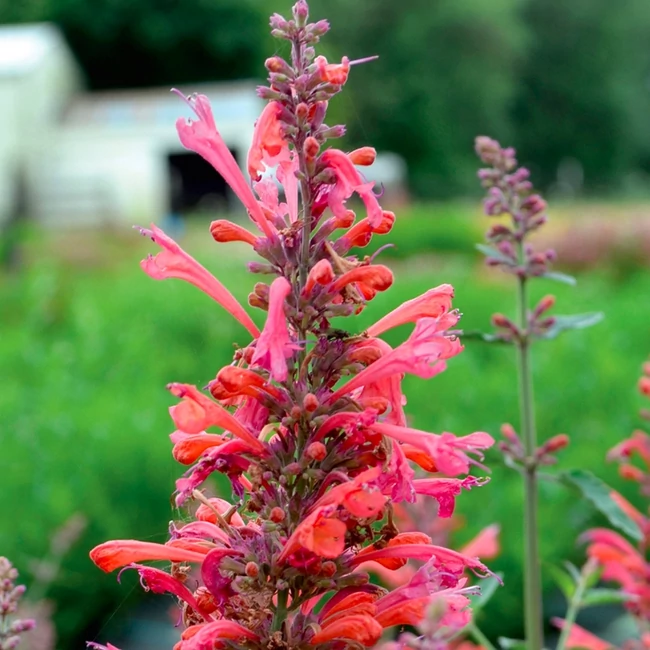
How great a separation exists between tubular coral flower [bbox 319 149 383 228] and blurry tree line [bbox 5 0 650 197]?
111 ft

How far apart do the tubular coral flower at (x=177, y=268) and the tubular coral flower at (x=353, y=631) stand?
0.44 m

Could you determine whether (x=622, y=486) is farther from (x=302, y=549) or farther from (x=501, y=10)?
(x=501, y=10)

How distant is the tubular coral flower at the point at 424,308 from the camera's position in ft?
4.50

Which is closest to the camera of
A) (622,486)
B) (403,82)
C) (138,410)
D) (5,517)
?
(5,517)

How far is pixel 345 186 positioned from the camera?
127 cm

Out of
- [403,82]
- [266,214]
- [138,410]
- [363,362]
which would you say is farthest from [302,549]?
[403,82]

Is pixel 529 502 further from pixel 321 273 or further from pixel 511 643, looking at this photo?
pixel 321 273

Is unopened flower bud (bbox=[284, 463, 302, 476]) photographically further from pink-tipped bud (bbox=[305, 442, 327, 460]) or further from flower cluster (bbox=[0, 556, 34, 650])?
flower cluster (bbox=[0, 556, 34, 650])

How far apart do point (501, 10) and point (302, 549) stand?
44.2 meters

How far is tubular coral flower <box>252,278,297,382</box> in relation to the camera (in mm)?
1202

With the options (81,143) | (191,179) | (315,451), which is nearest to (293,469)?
(315,451)

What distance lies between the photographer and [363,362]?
1.33 meters

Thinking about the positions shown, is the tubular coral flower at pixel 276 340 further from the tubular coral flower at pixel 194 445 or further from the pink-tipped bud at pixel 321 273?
the tubular coral flower at pixel 194 445

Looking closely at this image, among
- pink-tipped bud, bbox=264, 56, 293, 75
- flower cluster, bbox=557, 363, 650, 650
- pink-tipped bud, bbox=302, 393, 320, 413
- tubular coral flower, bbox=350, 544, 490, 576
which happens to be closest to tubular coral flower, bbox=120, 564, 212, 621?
tubular coral flower, bbox=350, 544, 490, 576
